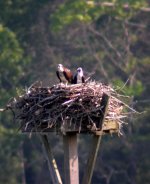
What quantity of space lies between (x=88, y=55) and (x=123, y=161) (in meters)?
4.69

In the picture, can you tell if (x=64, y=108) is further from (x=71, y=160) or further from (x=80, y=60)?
(x=80, y=60)

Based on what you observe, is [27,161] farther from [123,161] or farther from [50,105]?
[50,105]

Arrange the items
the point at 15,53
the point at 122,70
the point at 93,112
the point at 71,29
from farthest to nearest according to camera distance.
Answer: the point at 71,29
the point at 122,70
the point at 15,53
the point at 93,112

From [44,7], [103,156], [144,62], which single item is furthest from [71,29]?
[103,156]

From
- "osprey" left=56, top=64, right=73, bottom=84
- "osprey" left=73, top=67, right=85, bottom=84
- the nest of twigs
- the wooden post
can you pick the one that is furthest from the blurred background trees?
the wooden post

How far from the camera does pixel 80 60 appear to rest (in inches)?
1259

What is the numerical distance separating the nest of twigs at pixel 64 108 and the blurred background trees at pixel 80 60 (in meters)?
17.8

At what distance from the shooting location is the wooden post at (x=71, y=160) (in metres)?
8.52

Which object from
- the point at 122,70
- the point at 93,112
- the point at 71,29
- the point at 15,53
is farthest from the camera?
the point at 71,29

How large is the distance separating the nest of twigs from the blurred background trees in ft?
58.4

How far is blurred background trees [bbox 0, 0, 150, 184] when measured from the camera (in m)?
29.4

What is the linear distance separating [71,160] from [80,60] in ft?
77.3

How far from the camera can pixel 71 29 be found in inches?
1330

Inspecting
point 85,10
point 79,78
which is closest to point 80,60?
point 85,10
